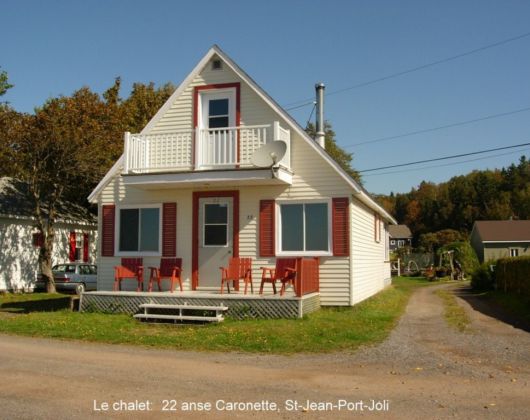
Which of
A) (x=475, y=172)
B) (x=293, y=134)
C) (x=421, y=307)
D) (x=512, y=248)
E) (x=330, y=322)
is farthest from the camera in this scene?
(x=475, y=172)

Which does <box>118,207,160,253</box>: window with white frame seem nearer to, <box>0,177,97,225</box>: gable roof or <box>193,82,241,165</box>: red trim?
<box>193,82,241,165</box>: red trim

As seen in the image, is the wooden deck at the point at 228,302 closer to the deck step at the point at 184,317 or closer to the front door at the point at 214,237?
the deck step at the point at 184,317

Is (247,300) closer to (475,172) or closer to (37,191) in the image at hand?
(37,191)

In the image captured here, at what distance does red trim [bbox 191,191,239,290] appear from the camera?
16.2 m

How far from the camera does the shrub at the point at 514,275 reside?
18.4 m

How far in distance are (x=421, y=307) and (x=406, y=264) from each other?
35720mm

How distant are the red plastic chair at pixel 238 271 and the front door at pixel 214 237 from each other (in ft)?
1.70

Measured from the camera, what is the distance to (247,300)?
13.8 meters

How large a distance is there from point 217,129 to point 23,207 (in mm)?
15277

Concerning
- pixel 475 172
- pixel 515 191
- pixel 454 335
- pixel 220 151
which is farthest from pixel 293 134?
pixel 475 172

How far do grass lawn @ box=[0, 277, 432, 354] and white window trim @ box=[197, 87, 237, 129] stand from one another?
598cm

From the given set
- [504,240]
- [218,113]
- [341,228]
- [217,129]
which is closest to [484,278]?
[341,228]

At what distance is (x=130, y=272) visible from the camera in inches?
643

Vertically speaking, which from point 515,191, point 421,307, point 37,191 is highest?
point 515,191
